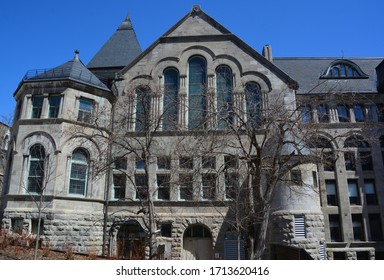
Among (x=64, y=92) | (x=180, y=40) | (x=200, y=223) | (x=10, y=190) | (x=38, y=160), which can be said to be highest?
(x=180, y=40)

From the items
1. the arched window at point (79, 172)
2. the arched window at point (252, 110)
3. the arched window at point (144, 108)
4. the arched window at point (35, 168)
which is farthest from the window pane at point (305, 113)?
the arched window at point (35, 168)

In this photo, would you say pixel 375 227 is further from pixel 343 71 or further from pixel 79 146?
pixel 79 146

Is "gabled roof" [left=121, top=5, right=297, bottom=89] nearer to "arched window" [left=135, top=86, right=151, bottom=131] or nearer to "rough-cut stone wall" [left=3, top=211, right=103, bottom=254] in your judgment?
"arched window" [left=135, top=86, right=151, bottom=131]

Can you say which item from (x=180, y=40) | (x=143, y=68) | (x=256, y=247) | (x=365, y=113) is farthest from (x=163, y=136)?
(x=365, y=113)

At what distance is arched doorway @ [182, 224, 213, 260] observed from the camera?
66.8 ft

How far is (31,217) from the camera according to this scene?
19.0 m

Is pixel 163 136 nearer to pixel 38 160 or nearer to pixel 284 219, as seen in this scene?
pixel 38 160

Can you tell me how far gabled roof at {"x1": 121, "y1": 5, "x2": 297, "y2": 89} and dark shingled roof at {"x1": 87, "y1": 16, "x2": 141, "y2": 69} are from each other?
335cm

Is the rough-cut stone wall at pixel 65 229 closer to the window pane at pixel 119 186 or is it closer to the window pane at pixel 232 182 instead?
the window pane at pixel 119 186

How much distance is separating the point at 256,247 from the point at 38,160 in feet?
49.0

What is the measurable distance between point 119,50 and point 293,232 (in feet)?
68.4

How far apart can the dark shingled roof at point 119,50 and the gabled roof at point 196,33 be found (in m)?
3.35

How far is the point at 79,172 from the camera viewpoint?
20.9 metres

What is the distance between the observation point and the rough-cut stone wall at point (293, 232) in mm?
18484
